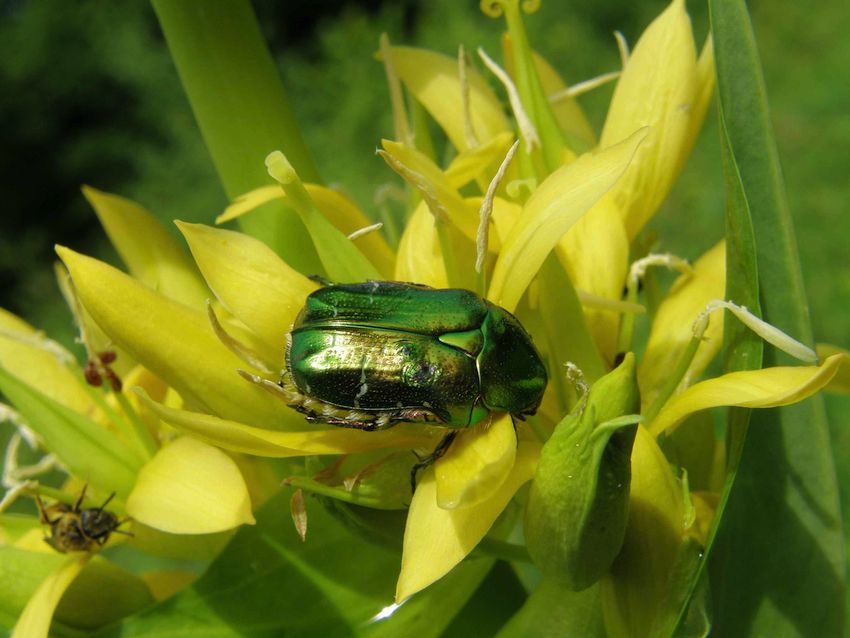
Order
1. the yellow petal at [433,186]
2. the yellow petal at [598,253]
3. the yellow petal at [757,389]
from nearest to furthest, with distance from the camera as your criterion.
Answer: the yellow petal at [757,389]
the yellow petal at [433,186]
the yellow petal at [598,253]

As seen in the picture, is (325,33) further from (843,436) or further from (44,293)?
(843,436)

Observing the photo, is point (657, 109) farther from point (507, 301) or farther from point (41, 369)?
point (41, 369)

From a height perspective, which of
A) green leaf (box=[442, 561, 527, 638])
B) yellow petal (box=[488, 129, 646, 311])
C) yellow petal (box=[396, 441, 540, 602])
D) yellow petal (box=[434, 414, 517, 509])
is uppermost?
yellow petal (box=[488, 129, 646, 311])

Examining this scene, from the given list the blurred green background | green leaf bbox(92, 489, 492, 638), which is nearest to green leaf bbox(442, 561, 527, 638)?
green leaf bbox(92, 489, 492, 638)

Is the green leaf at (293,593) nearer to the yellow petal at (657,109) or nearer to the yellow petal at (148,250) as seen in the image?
the yellow petal at (148,250)

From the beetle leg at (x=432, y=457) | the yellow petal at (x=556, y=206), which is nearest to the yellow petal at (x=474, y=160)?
the yellow petal at (x=556, y=206)

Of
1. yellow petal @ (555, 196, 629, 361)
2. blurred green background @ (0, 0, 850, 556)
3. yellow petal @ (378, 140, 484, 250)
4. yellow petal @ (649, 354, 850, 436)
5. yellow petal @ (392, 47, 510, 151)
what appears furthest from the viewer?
blurred green background @ (0, 0, 850, 556)

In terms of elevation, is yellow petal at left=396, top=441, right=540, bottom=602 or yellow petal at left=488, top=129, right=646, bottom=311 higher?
yellow petal at left=488, top=129, right=646, bottom=311

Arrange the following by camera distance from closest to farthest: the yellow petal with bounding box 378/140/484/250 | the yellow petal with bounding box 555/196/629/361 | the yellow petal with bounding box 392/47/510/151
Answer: the yellow petal with bounding box 378/140/484/250, the yellow petal with bounding box 555/196/629/361, the yellow petal with bounding box 392/47/510/151

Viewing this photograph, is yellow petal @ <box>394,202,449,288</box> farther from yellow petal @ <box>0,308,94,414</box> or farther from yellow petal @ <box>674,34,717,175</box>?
yellow petal @ <box>0,308,94,414</box>
